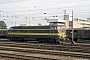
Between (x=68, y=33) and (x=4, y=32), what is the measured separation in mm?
18673

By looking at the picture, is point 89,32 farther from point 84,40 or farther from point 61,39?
point 61,39

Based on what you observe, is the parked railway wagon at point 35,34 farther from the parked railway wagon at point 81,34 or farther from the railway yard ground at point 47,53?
the railway yard ground at point 47,53

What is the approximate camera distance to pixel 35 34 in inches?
1556

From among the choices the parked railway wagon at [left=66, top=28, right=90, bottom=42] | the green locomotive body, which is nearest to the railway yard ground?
the green locomotive body

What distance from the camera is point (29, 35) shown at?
40.3 m

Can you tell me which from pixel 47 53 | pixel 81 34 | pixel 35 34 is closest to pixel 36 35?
pixel 35 34

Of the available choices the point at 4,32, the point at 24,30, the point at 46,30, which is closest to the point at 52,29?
the point at 46,30

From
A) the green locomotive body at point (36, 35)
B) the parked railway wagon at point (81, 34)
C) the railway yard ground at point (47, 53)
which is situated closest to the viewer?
the railway yard ground at point (47, 53)

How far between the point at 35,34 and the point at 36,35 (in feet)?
1.19

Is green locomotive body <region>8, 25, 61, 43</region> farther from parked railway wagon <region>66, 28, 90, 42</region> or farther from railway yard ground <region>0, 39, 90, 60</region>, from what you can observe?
railway yard ground <region>0, 39, 90, 60</region>

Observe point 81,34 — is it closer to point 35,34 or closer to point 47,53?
point 35,34

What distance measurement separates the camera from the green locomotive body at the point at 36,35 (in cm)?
3681

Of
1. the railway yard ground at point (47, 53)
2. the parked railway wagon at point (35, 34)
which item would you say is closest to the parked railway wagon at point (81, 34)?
the parked railway wagon at point (35, 34)

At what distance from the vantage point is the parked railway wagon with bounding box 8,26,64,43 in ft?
121
